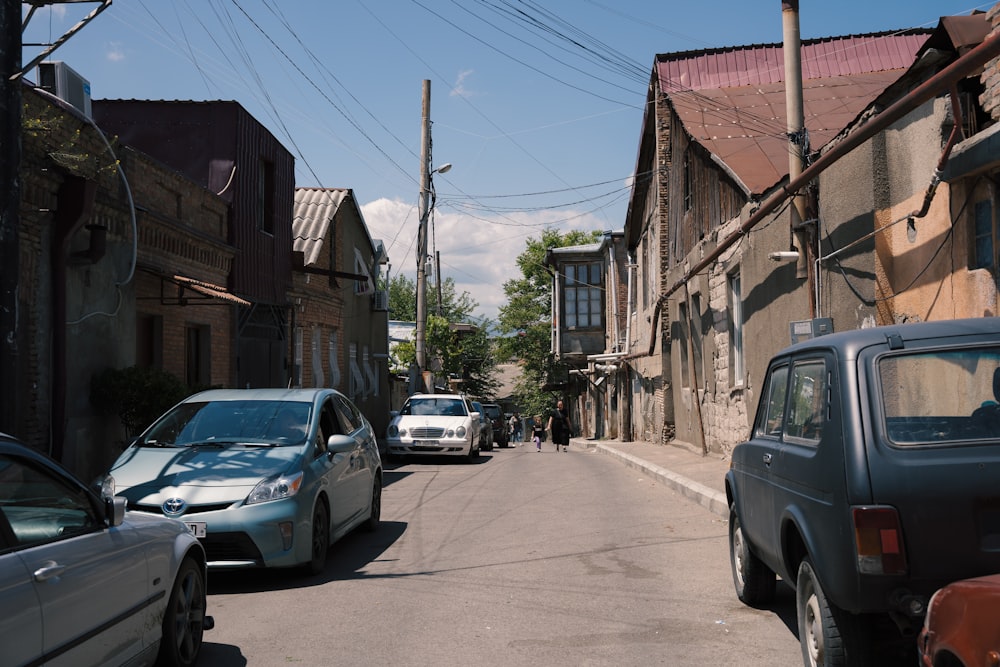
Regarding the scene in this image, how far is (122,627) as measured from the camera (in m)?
4.35

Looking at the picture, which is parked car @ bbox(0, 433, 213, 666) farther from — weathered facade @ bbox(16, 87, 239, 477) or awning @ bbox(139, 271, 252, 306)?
awning @ bbox(139, 271, 252, 306)

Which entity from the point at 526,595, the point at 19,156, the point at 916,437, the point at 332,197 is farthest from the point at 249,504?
the point at 332,197

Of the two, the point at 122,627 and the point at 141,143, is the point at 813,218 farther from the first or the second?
the point at 141,143

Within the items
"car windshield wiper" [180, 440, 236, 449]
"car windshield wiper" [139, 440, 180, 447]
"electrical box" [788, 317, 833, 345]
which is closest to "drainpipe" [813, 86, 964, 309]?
"electrical box" [788, 317, 833, 345]

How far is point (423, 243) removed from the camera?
27688mm

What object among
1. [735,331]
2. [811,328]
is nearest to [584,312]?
[735,331]

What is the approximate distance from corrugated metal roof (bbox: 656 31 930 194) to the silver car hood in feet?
30.7

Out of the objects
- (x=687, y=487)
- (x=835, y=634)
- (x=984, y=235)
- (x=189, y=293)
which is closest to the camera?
(x=835, y=634)

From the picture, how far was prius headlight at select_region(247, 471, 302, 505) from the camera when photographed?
731 centimetres

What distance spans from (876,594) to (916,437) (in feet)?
2.37

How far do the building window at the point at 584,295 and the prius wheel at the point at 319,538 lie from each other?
3610 cm

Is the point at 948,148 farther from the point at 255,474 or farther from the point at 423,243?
the point at 423,243

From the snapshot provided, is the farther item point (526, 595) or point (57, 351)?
point (57, 351)

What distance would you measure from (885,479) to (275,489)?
190 inches
